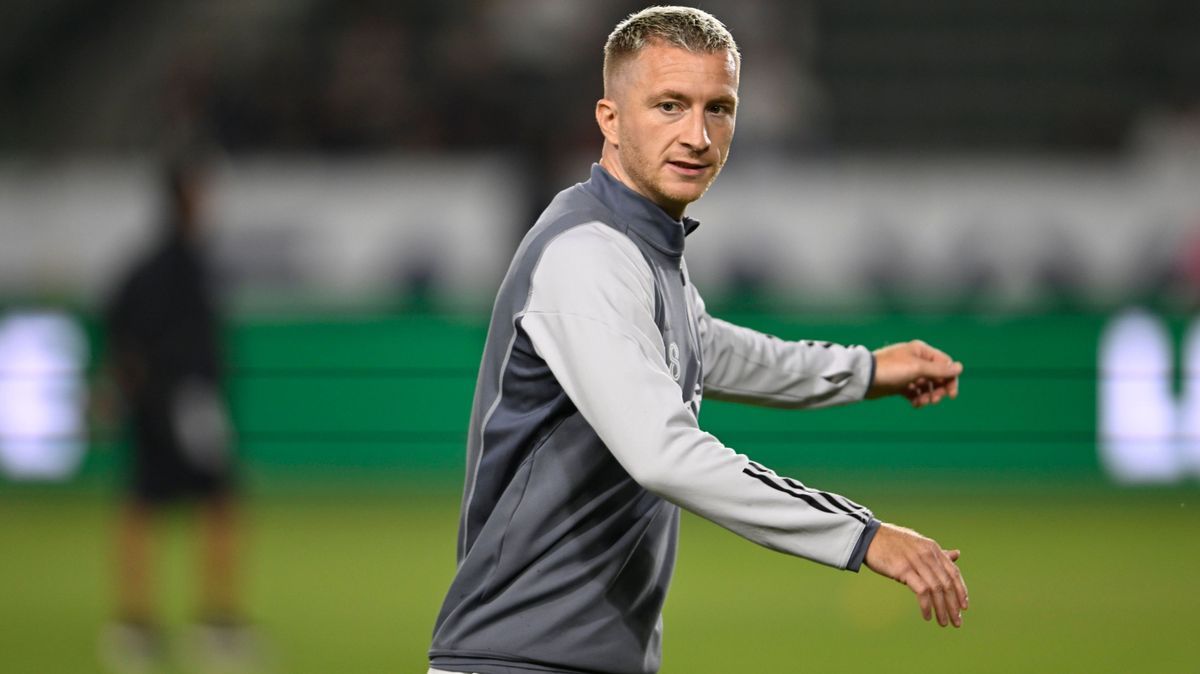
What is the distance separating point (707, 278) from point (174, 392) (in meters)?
6.98

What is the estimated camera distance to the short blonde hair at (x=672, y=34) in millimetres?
3752

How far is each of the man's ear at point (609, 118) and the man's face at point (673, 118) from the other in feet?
0.04

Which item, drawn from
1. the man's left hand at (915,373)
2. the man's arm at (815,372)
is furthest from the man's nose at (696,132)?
the man's left hand at (915,373)

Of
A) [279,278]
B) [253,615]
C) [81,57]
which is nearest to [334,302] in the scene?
[279,278]

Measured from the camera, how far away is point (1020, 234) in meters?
15.7

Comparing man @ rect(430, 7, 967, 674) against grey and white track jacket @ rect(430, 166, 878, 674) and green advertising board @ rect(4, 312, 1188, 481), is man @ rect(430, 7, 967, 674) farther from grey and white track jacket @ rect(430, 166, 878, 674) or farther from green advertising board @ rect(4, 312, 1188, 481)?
green advertising board @ rect(4, 312, 1188, 481)

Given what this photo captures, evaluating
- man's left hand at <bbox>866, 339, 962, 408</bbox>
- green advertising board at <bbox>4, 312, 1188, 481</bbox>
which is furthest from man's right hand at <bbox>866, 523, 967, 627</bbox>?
green advertising board at <bbox>4, 312, 1188, 481</bbox>

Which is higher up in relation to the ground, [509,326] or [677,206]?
[677,206]

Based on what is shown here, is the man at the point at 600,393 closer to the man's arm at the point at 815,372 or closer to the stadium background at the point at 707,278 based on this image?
the man's arm at the point at 815,372

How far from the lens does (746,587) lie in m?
10.0

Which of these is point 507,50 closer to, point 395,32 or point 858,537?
point 395,32

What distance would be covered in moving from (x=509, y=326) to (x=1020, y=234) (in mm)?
12699

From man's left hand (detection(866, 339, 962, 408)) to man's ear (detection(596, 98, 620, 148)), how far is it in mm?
1093

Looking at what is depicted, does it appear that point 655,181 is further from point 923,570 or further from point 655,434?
point 923,570
